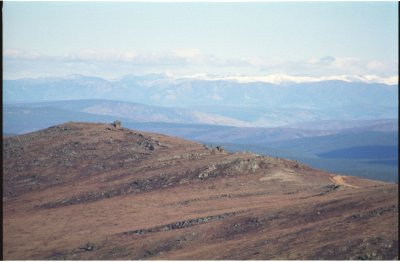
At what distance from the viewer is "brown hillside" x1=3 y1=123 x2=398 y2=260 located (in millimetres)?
67062

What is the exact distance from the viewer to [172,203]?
110 m

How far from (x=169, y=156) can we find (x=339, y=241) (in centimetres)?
8157

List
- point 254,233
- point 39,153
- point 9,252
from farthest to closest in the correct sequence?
point 39,153 < point 9,252 < point 254,233

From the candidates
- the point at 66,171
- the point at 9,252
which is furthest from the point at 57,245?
the point at 66,171

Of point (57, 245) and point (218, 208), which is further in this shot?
point (218, 208)

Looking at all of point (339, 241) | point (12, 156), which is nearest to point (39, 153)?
point (12, 156)

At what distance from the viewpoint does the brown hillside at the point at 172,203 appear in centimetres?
6706

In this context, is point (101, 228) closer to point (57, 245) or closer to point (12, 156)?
point (57, 245)

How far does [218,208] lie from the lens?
98938 mm

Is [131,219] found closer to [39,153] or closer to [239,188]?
[239,188]

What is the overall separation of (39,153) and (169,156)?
28.7 metres

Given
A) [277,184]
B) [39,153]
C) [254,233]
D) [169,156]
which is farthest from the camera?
[39,153]

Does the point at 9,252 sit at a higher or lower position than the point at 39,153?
lower

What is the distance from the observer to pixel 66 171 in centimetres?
14162
